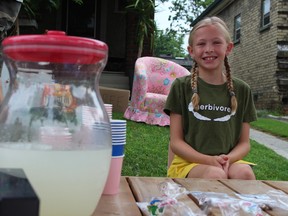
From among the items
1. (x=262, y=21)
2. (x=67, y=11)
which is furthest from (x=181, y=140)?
(x=262, y=21)

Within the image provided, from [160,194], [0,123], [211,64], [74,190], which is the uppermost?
[211,64]

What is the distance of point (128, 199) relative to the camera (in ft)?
3.75

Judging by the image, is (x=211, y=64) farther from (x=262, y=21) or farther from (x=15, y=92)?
(x=262, y=21)

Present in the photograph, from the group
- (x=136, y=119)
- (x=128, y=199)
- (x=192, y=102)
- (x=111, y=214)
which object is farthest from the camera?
(x=136, y=119)

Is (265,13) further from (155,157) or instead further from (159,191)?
(159,191)

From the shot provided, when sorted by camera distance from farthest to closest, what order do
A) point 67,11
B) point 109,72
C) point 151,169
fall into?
point 67,11 < point 109,72 < point 151,169

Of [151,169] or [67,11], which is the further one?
[67,11]

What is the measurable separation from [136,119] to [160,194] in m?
5.66

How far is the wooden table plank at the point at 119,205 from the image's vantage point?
1.01 metres

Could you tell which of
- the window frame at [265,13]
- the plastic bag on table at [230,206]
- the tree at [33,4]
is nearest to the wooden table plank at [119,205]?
the plastic bag on table at [230,206]

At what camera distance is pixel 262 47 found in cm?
1505

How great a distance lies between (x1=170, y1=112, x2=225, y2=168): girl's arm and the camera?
6.83ft

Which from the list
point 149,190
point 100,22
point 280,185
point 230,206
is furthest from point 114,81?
point 230,206

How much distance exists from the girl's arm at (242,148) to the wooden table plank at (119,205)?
40.6 inches
